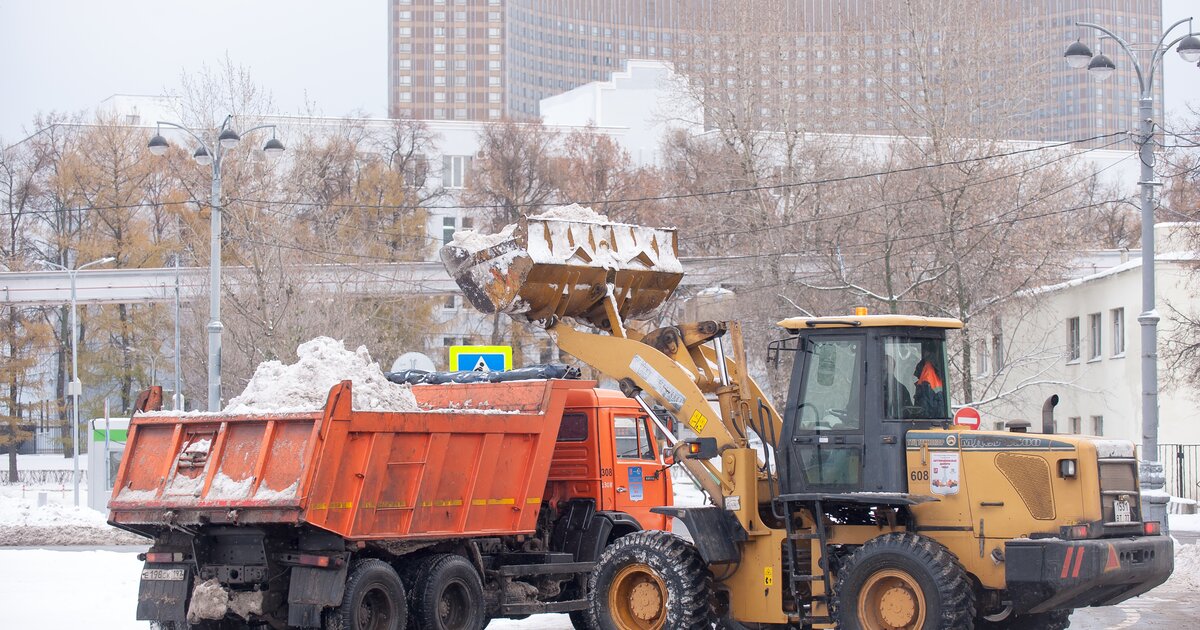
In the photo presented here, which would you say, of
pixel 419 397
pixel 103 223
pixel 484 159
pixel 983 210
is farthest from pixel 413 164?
pixel 419 397

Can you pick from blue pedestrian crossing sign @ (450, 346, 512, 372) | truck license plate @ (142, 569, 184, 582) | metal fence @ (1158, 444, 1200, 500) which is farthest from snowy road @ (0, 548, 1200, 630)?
metal fence @ (1158, 444, 1200, 500)

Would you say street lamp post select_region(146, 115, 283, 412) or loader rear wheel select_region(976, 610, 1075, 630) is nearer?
loader rear wheel select_region(976, 610, 1075, 630)

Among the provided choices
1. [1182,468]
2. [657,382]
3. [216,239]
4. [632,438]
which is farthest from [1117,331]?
[657,382]

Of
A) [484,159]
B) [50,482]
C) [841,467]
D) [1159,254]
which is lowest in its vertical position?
[50,482]

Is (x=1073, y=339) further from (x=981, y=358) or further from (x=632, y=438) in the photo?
(x=632, y=438)

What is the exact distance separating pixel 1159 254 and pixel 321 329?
21769 millimetres

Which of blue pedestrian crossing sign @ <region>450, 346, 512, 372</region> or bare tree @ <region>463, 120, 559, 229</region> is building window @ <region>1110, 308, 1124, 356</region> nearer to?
blue pedestrian crossing sign @ <region>450, 346, 512, 372</region>

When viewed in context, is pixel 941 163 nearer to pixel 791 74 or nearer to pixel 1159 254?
pixel 1159 254

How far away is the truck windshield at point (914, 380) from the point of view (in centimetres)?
1124

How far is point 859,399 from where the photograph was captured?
11.3 meters

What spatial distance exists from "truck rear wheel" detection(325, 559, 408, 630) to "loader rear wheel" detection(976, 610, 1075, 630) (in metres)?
4.64

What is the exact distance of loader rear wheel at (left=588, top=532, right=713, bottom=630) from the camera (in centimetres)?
1152

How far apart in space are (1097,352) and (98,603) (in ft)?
106

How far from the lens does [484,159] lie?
205ft
